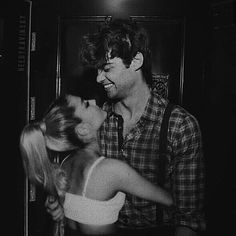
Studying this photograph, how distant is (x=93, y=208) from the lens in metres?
1.24

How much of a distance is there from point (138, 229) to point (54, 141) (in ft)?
1.49

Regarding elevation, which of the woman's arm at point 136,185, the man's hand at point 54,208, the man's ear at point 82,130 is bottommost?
the man's hand at point 54,208

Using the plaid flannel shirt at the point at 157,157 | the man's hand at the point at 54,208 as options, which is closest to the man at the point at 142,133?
the plaid flannel shirt at the point at 157,157

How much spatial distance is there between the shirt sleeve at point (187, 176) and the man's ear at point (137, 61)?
233 mm

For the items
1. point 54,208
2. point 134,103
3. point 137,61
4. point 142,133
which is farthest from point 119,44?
point 54,208

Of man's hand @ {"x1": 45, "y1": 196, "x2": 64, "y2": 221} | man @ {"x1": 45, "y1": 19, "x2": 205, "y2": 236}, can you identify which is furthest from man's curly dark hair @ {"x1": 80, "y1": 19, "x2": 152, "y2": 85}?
man's hand @ {"x1": 45, "y1": 196, "x2": 64, "y2": 221}

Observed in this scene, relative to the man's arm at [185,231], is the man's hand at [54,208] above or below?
above

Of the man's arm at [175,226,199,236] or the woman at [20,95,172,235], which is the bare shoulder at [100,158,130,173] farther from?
the man's arm at [175,226,199,236]

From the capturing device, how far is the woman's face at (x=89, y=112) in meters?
1.26

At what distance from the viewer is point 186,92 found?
1389mm

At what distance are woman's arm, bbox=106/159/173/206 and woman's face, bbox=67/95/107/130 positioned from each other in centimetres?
16

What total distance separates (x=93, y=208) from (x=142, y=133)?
1.07 feet

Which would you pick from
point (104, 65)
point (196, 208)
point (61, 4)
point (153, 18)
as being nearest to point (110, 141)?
point (104, 65)

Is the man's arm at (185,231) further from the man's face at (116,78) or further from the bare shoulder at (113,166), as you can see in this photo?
the man's face at (116,78)
